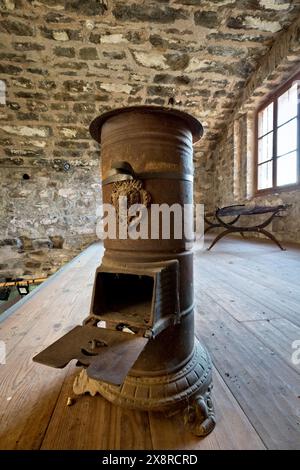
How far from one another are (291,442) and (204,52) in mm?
3830

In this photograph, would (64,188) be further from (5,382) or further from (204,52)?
(5,382)

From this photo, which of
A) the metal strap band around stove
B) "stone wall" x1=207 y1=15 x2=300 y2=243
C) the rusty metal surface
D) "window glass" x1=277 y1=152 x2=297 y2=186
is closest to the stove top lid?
the rusty metal surface

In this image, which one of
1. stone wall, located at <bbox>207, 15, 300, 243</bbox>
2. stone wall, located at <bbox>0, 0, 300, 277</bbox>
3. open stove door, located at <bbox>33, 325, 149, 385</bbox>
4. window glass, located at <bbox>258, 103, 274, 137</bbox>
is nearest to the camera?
open stove door, located at <bbox>33, 325, 149, 385</bbox>

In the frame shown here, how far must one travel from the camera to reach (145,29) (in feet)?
8.82

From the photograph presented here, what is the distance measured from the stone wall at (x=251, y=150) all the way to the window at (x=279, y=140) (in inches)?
5.3

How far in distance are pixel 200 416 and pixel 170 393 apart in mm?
104

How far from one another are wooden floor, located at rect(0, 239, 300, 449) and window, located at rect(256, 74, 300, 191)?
2.44 meters

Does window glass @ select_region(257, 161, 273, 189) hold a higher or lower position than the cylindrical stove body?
higher

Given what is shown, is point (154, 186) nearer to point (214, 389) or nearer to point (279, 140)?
point (214, 389)

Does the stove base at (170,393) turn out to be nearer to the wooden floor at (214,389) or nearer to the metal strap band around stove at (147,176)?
the wooden floor at (214,389)

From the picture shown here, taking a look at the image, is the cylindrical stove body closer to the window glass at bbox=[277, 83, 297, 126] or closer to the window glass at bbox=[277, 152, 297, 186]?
the window glass at bbox=[277, 152, 297, 186]

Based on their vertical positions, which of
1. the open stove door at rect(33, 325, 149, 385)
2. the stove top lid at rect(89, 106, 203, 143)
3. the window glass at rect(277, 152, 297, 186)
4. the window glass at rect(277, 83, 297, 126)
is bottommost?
the open stove door at rect(33, 325, 149, 385)

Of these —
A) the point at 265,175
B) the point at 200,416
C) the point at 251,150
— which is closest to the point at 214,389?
the point at 200,416

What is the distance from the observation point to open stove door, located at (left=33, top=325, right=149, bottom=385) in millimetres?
558
